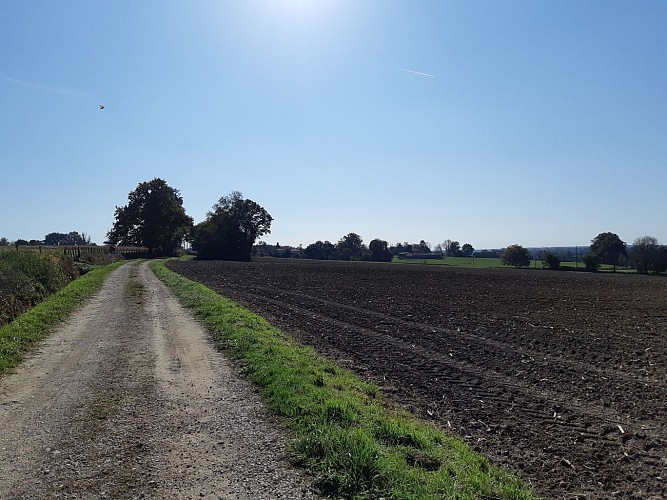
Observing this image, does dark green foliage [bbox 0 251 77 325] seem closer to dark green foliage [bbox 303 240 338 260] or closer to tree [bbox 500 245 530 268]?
tree [bbox 500 245 530 268]

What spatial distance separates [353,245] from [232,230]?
79889 mm

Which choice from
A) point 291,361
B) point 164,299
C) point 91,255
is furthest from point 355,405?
point 91,255

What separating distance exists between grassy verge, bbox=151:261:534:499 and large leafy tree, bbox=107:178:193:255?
94659mm

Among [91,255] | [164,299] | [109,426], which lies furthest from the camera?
[91,255]

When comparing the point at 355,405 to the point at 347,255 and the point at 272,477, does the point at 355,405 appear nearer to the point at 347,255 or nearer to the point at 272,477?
the point at 272,477

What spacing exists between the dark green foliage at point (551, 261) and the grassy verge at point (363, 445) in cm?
10655

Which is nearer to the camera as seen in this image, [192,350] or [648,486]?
[648,486]

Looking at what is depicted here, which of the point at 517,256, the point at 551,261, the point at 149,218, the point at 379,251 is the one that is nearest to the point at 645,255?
the point at 551,261

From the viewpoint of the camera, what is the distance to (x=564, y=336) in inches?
640

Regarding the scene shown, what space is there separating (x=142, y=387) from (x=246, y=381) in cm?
177

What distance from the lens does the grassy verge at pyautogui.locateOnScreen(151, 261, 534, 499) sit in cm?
499

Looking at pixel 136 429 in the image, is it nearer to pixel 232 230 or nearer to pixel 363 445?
pixel 363 445

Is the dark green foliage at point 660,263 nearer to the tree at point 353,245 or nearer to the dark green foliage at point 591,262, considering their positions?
the dark green foliage at point 591,262

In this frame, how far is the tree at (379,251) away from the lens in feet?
529
